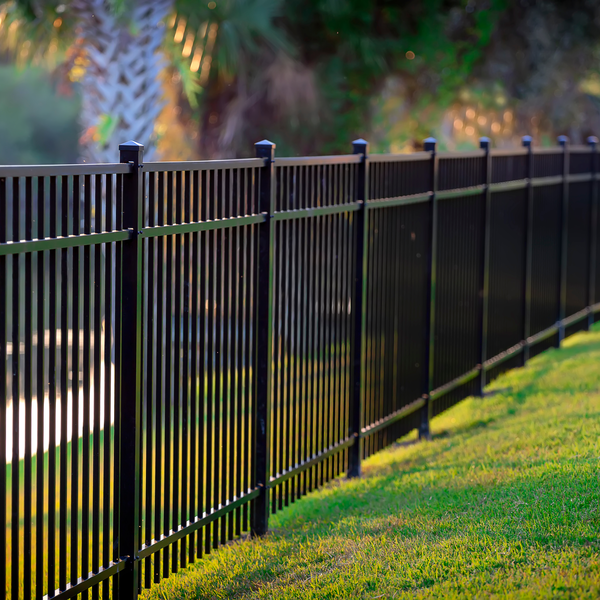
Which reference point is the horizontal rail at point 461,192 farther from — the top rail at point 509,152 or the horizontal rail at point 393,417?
the horizontal rail at point 393,417

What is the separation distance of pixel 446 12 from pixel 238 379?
13930 millimetres

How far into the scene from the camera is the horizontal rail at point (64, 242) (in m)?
3.31

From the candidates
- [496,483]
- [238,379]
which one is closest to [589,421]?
[496,483]

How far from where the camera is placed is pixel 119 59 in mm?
12359

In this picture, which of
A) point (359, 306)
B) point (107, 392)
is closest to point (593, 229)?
point (359, 306)

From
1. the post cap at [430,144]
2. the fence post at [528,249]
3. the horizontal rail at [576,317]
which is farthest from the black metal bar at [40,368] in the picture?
the horizontal rail at [576,317]

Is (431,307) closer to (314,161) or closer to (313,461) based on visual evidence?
(313,461)

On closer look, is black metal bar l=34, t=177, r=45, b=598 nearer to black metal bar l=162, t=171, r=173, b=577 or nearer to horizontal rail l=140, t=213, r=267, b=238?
horizontal rail l=140, t=213, r=267, b=238

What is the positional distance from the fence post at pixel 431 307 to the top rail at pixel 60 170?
379 centimetres

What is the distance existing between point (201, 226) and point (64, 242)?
1013 mm

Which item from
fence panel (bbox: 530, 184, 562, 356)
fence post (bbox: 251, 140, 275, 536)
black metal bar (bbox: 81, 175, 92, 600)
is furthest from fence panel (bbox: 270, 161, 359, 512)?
fence panel (bbox: 530, 184, 562, 356)

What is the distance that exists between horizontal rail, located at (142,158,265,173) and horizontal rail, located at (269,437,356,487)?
174 centimetres

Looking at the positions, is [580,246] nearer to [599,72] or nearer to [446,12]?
[446,12]

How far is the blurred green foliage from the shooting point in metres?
43.4
